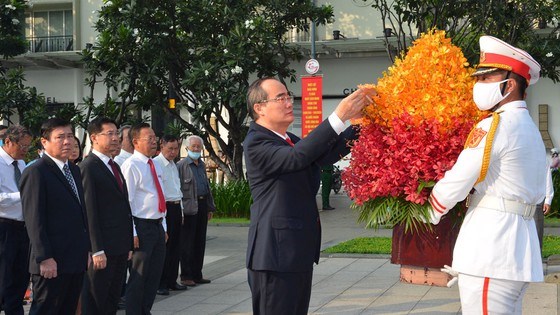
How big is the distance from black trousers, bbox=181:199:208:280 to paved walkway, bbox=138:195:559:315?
0.32m

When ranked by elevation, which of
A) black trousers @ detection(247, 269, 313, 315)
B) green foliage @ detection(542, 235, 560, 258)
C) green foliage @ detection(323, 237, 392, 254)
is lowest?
green foliage @ detection(323, 237, 392, 254)

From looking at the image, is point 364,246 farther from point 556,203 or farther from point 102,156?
point 556,203

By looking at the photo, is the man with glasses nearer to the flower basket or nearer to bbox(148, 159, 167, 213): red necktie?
bbox(148, 159, 167, 213): red necktie

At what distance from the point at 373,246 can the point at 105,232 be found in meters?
7.48

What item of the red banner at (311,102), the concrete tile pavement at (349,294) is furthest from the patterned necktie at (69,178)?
the red banner at (311,102)

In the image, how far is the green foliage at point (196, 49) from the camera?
750 inches

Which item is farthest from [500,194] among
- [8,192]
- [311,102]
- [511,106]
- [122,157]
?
[311,102]

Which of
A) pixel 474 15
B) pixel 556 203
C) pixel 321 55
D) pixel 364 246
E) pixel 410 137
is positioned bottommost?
pixel 364 246

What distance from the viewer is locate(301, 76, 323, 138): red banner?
21.4 metres

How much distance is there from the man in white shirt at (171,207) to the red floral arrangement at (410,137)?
497 cm

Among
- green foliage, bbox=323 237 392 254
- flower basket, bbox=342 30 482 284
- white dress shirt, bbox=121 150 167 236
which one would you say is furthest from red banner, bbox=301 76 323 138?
flower basket, bbox=342 30 482 284

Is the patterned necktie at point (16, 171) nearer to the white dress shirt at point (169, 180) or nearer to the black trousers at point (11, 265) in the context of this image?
the black trousers at point (11, 265)

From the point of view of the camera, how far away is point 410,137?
5.14 m

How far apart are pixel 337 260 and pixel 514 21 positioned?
7.70 metres
